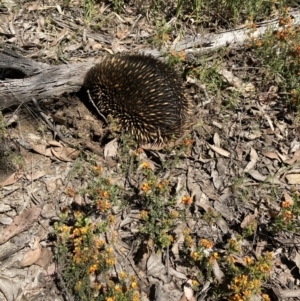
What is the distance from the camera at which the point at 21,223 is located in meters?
3.57

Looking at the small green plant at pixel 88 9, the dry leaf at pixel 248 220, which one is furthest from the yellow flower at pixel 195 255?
the small green plant at pixel 88 9

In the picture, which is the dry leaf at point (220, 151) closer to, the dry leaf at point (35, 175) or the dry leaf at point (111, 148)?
the dry leaf at point (111, 148)

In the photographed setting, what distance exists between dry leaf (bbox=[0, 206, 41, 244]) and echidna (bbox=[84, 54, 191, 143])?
1.18 meters

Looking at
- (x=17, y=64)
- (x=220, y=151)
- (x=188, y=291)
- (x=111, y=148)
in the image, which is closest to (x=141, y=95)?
(x=111, y=148)

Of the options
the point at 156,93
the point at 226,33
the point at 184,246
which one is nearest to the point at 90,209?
the point at 184,246

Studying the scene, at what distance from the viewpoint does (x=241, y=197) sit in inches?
153

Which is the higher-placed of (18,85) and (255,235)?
(18,85)

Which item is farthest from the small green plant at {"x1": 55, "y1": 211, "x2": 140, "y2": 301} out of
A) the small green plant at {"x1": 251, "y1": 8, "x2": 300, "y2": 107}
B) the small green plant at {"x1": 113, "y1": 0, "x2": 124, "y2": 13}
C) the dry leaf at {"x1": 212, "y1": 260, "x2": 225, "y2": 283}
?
the small green plant at {"x1": 113, "y1": 0, "x2": 124, "y2": 13}

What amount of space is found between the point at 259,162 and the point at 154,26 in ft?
7.07

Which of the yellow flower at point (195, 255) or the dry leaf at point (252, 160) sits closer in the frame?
the yellow flower at point (195, 255)

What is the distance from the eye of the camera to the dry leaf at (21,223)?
3484 mm

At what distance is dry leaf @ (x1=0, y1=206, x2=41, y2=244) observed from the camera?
348 cm

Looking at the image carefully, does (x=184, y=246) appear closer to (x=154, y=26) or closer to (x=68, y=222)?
(x=68, y=222)

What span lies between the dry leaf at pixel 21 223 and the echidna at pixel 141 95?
3.87ft
